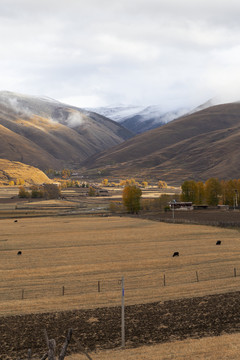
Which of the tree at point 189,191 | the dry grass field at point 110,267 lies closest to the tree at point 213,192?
the tree at point 189,191

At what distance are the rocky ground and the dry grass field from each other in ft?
7.24

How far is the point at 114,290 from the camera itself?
37.7 meters

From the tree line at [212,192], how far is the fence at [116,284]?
4376 inches

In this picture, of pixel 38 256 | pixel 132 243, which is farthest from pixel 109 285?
pixel 132 243

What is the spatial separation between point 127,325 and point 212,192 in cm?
13127

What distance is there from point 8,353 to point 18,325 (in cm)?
476

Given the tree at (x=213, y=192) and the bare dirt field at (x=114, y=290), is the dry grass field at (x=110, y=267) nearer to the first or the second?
the bare dirt field at (x=114, y=290)

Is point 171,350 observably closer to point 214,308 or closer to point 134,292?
point 214,308

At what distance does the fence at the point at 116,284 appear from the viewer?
37.1 metres

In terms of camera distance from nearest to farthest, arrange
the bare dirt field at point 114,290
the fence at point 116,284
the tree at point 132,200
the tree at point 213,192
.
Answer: the bare dirt field at point 114,290
the fence at point 116,284
the tree at point 132,200
the tree at point 213,192

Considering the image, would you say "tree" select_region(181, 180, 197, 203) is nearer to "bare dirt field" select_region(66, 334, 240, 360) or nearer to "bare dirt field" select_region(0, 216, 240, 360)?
"bare dirt field" select_region(0, 216, 240, 360)

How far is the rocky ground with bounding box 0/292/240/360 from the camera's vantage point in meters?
25.6

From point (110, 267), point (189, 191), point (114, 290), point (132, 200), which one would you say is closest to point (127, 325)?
point (114, 290)

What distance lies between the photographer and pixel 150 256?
55500 mm
